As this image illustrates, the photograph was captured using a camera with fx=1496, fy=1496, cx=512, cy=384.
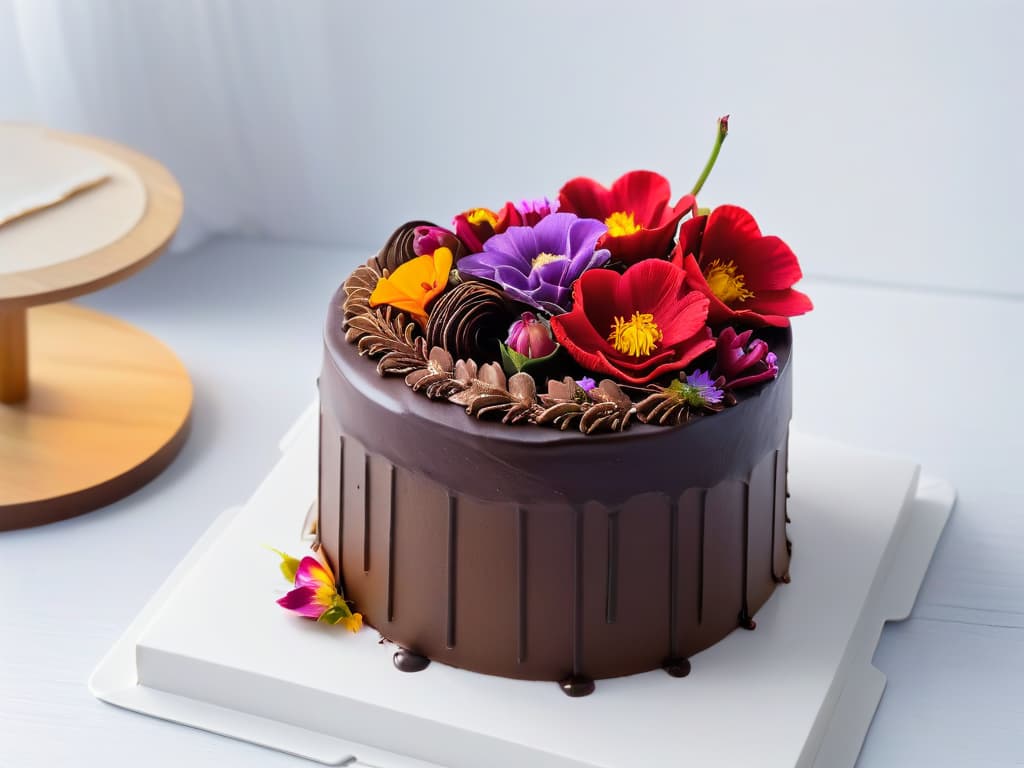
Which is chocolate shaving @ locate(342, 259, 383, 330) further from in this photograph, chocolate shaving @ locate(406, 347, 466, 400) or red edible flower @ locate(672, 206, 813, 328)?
red edible flower @ locate(672, 206, 813, 328)

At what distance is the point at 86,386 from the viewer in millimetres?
2410

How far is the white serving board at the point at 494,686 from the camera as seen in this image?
166cm

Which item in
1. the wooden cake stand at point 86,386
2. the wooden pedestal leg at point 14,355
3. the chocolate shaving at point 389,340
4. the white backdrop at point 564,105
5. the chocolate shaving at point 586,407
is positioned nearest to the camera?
the chocolate shaving at point 586,407

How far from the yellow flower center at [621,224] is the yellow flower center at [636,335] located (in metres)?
0.18

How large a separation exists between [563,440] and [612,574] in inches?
7.3

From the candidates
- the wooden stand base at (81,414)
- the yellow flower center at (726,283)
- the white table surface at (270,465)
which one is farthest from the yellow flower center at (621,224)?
the wooden stand base at (81,414)

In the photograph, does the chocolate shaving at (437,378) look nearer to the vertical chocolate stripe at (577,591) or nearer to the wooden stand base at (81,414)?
the vertical chocolate stripe at (577,591)

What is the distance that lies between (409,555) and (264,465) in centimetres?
65

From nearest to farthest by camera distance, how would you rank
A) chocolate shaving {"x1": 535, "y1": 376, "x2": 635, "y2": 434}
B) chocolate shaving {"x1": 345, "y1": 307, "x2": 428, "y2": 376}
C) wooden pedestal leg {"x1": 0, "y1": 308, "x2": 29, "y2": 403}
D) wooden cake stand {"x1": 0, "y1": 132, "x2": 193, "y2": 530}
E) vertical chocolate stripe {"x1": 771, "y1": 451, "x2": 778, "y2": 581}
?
chocolate shaving {"x1": 535, "y1": 376, "x2": 635, "y2": 434} → chocolate shaving {"x1": 345, "y1": 307, "x2": 428, "y2": 376} → vertical chocolate stripe {"x1": 771, "y1": 451, "x2": 778, "y2": 581} → wooden cake stand {"x1": 0, "y1": 132, "x2": 193, "y2": 530} → wooden pedestal leg {"x1": 0, "y1": 308, "x2": 29, "y2": 403}

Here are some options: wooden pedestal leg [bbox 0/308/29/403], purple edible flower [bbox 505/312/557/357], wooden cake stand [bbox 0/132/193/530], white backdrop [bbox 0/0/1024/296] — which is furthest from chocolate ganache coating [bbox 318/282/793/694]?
white backdrop [bbox 0/0/1024/296]

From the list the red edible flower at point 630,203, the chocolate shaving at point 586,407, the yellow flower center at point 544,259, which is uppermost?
the red edible flower at point 630,203

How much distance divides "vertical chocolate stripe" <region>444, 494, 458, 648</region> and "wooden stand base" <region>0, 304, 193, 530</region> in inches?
27.5

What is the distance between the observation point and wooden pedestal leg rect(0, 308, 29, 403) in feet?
7.50

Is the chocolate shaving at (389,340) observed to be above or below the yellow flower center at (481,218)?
below
